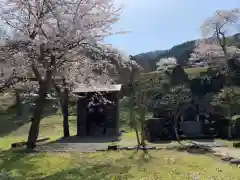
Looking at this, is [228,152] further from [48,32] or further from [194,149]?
[48,32]

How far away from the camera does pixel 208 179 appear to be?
6.87 meters

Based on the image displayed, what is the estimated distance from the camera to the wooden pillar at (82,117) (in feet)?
61.7

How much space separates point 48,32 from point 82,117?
28.4 ft

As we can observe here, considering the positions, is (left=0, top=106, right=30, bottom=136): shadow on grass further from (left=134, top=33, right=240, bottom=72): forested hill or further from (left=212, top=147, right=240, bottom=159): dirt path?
(left=134, top=33, right=240, bottom=72): forested hill

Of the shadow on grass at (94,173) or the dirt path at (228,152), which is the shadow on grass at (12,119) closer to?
the shadow on grass at (94,173)

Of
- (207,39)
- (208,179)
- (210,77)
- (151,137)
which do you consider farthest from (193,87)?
(208,179)

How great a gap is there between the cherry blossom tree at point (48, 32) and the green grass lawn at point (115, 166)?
2.75 m

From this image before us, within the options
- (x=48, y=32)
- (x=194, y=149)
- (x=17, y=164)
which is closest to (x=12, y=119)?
(x=48, y=32)

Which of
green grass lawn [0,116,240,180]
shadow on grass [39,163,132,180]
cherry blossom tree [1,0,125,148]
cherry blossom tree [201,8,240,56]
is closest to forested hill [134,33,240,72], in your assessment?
cherry blossom tree [201,8,240,56]

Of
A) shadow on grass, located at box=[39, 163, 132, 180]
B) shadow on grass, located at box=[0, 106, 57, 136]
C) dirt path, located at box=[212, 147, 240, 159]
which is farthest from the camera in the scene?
shadow on grass, located at box=[0, 106, 57, 136]

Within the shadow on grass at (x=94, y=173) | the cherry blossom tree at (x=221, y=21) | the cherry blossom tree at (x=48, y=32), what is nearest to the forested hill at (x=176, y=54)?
the cherry blossom tree at (x=221, y=21)

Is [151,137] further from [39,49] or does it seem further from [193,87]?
[193,87]

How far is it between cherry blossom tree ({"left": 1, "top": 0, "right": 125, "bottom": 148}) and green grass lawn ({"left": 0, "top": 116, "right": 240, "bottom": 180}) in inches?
108

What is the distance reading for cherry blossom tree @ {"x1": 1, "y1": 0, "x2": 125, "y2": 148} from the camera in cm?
1080
